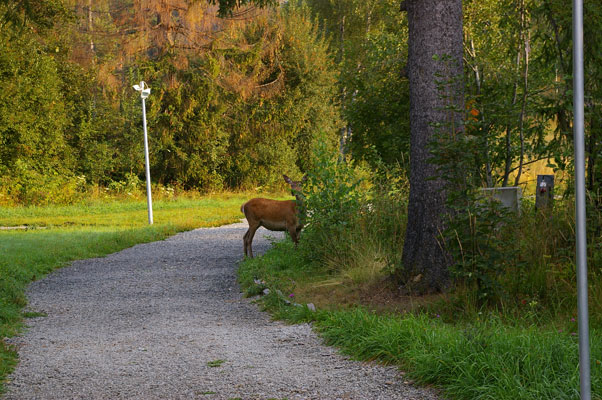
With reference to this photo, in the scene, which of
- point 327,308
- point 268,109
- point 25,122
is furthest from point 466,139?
point 268,109

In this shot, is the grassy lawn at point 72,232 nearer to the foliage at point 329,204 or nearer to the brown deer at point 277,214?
the brown deer at point 277,214

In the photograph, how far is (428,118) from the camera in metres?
8.05

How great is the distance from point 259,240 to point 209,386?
1228cm

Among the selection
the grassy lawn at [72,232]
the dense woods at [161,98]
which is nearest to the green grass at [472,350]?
the grassy lawn at [72,232]

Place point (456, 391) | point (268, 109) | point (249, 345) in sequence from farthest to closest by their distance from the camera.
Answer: point (268, 109) → point (249, 345) → point (456, 391)

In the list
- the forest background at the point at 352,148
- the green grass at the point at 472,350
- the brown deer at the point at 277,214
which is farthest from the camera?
the brown deer at the point at 277,214

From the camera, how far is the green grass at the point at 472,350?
4473 mm

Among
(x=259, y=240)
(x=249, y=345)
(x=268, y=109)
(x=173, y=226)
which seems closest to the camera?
(x=249, y=345)

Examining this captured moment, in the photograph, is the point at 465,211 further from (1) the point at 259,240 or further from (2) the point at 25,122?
(2) the point at 25,122

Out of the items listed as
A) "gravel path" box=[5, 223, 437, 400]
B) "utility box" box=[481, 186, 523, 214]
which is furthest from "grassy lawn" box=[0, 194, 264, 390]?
"utility box" box=[481, 186, 523, 214]

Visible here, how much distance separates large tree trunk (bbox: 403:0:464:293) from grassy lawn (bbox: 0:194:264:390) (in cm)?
439

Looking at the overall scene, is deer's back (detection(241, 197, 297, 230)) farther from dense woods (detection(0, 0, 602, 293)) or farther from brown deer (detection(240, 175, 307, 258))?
dense woods (detection(0, 0, 602, 293))

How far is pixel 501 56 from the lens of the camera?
1539 centimetres

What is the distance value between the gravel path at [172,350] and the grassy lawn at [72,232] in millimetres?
386
